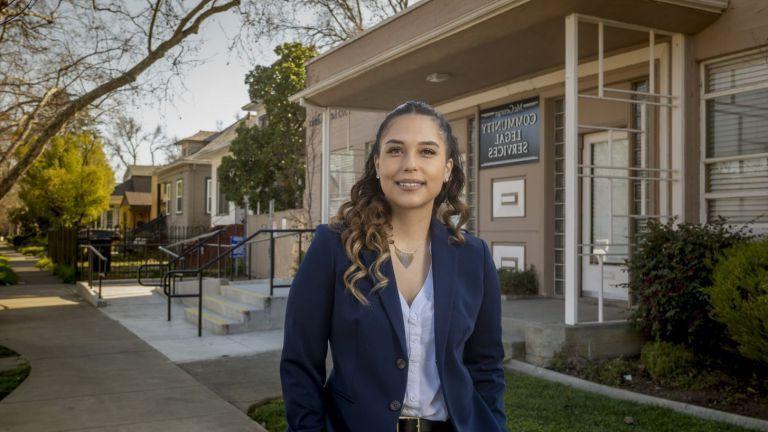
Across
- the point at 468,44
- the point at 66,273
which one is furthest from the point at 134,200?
the point at 468,44

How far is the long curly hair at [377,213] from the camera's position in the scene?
1.98 m

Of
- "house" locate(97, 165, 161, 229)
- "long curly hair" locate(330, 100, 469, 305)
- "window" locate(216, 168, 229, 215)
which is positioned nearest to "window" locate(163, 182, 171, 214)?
"house" locate(97, 165, 161, 229)

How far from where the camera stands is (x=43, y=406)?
6.02 m

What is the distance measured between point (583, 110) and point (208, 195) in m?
23.5

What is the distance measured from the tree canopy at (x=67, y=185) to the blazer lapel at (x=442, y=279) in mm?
30729

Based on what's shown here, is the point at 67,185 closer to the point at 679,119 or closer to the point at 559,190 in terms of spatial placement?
the point at 559,190

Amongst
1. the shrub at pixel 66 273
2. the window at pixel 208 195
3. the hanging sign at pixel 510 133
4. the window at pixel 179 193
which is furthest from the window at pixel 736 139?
the window at pixel 179 193

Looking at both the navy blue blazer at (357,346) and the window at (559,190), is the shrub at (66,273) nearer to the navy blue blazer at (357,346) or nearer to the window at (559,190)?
the window at (559,190)

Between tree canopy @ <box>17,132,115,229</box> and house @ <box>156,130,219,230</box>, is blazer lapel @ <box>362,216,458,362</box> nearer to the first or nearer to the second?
house @ <box>156,130,219,230</box>

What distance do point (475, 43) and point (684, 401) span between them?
4489mm

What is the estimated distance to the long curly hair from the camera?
198cm

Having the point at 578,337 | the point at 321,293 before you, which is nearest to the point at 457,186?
the point at 321,293

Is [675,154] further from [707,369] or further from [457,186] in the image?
[457,186]

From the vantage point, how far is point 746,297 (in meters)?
5.36
